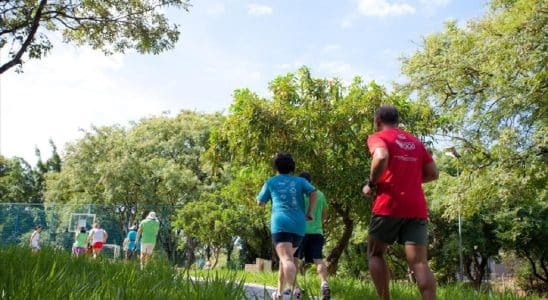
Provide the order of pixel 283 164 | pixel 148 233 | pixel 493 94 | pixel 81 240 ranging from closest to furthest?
Answer: pixel 283 164 < pixel 148 233 < pixel 493 94 < pixel 81 240

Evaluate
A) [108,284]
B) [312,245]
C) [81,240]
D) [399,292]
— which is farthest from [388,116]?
[81,240]

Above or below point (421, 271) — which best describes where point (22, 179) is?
above

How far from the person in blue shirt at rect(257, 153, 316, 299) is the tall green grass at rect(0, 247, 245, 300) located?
51.9 inches

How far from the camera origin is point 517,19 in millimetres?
13383

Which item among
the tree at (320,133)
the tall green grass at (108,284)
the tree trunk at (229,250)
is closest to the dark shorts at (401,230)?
the tall green grass at (108,284)

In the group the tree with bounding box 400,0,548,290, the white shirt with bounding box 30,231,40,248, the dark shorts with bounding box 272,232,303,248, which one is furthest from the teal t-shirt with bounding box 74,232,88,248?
the dark shorts with bounding box 272,232,303,248

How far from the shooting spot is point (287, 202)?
5695 millimetres

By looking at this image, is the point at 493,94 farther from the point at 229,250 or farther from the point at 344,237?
the point at 229,250

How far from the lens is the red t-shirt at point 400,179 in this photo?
405 centimetres

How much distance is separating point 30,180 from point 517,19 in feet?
171

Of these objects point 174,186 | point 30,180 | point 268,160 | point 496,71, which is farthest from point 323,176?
point 30,180

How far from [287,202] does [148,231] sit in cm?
706

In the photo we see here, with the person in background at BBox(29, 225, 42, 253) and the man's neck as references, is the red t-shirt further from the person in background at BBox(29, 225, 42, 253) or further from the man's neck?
the person in background at BBox(29, 225, 42, 253)

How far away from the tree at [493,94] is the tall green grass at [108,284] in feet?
37.8
